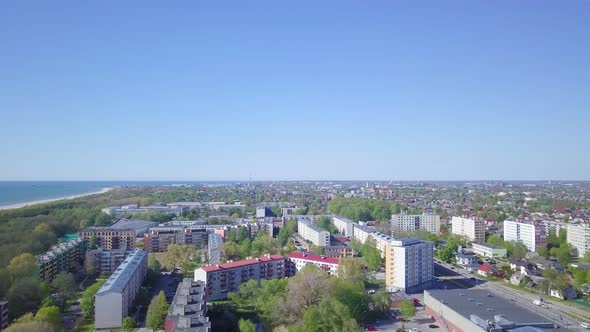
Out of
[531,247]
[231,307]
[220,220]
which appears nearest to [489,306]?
[231,307]

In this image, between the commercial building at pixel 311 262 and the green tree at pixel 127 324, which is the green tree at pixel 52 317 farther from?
the commercial building at pixel 311 262

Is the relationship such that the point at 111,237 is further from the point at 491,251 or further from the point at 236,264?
the point at 491,251

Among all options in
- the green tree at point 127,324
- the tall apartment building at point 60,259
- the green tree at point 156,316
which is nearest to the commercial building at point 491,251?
the green tree at point 156,316

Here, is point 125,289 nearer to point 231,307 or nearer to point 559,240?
point 231,307

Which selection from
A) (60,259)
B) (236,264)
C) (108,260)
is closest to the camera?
(236,264)

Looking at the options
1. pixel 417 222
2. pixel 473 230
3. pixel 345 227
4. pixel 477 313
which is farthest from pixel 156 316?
pixel 417 222
